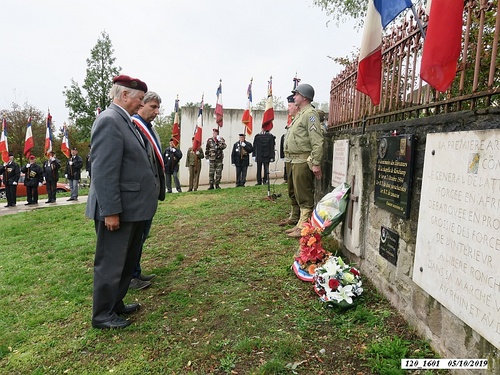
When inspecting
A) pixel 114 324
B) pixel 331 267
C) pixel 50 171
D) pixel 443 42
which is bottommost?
pixel 114 324

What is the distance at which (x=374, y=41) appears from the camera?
9.94 feet

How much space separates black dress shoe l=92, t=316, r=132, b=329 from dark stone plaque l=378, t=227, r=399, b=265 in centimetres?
228

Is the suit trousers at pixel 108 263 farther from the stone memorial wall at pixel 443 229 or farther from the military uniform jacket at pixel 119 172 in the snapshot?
the stone memorial wall at pixel 443 229

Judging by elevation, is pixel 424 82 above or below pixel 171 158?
→ above

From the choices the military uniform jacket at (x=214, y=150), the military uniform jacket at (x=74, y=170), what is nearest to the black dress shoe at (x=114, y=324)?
the military uniform jacket at (x=214, y=150)

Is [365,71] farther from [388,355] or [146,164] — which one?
[388,355]

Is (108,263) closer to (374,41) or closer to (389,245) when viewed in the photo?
(389,245)

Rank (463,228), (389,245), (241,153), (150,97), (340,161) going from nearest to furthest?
(463,228), (389,245), (150,97), (340,161), (241,153)

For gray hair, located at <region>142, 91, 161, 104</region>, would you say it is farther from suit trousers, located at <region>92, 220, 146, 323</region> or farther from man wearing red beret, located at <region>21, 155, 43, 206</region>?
man wearing red beret, located at <region>21, 155, 43, 206</region>

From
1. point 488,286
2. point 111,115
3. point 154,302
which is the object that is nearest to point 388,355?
point 488,286

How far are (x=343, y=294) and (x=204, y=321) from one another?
3.96 ft

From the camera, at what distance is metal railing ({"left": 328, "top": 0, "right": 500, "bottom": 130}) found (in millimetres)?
2049

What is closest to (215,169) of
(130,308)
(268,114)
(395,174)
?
(268,114)

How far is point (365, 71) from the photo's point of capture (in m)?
3.15
